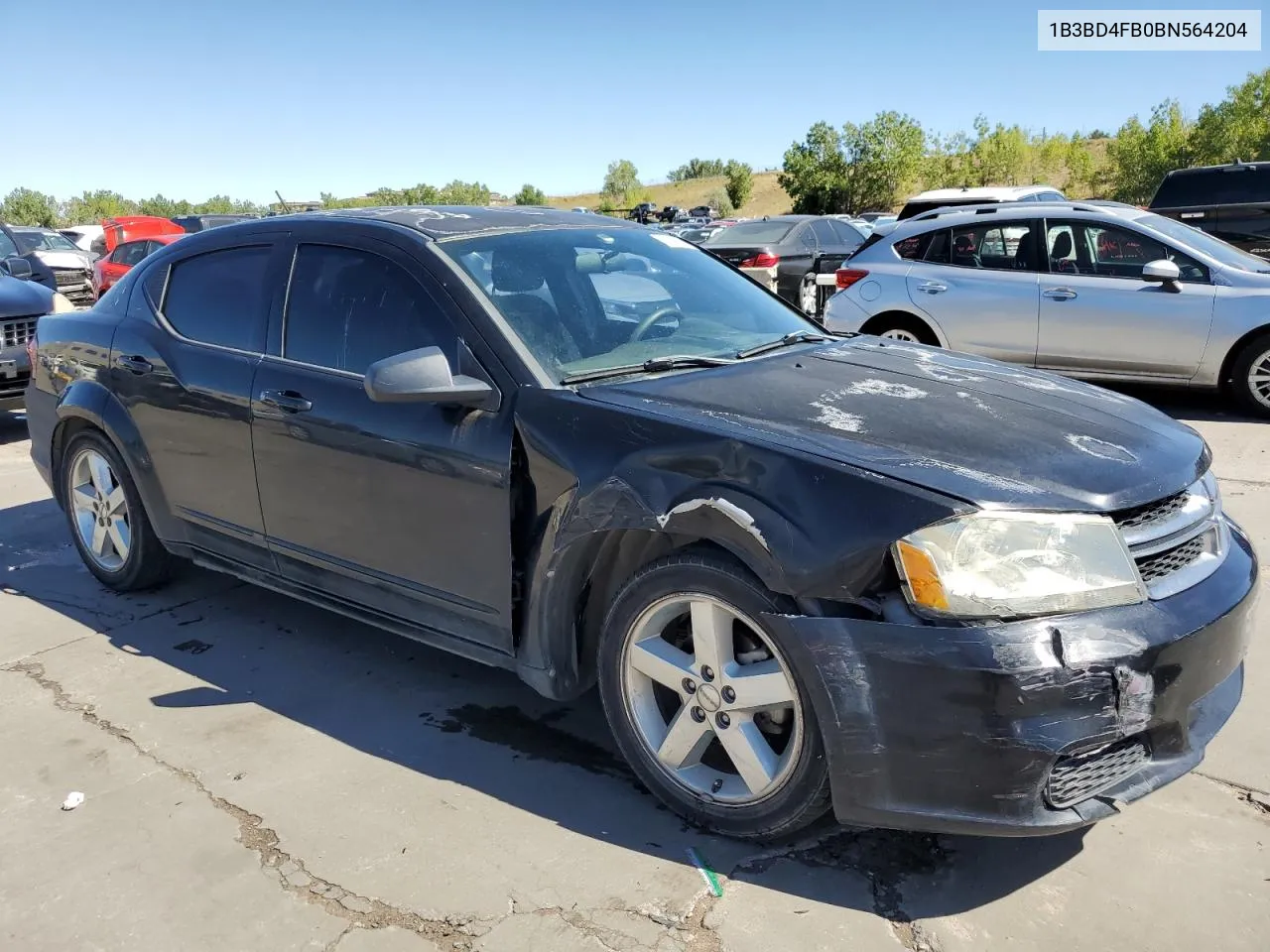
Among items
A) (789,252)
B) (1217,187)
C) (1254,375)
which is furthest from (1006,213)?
(1217,187)

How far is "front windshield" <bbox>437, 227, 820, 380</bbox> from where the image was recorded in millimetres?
3197

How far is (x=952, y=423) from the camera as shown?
8.75ft

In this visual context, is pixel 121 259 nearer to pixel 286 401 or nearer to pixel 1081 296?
pixel 1081 296

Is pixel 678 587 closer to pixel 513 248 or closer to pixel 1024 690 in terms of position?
pixel 1024 690

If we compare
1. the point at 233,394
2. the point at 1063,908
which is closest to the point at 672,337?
the point at 233,394

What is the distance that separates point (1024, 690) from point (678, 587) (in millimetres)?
868

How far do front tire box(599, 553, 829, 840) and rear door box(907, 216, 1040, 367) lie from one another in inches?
243

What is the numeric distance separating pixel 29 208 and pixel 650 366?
73633 mm

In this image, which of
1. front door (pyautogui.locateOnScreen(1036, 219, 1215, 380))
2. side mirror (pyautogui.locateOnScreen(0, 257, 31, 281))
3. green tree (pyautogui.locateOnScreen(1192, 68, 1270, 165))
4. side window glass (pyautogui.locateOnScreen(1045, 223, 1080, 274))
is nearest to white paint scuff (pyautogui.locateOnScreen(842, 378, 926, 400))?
front door (pyautogui.locateOnScreen(1036, 219, 1215, 380))

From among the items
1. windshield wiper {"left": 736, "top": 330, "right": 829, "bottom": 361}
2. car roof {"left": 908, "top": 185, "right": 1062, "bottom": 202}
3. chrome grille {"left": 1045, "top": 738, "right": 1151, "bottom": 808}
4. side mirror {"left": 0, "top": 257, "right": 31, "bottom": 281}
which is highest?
car roof {"left": 908, "top": 185, "right": 1062, "bottom": 202}

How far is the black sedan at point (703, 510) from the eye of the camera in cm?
223

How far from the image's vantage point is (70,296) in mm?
20719

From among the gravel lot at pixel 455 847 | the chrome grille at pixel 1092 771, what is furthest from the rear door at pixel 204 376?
the chrome grille at pixel 1092 771

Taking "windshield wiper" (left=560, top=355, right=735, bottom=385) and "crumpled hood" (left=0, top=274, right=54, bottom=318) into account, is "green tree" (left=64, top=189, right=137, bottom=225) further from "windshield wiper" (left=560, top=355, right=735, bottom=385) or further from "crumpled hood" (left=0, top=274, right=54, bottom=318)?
"windshield wiper" (left=560, top=355, right=735, bottom=385)
